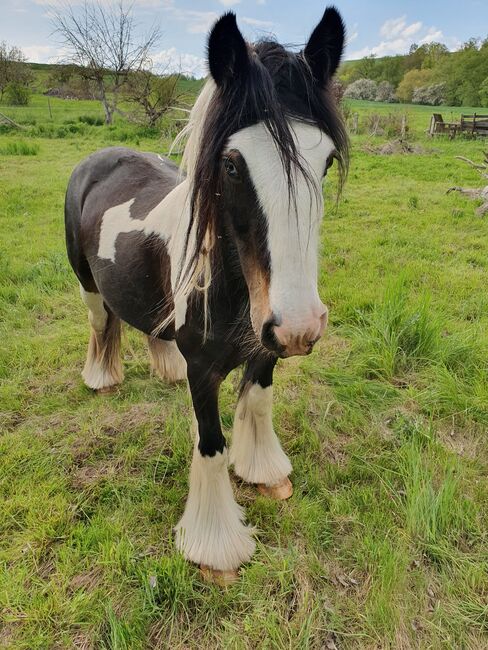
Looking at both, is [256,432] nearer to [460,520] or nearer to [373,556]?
[373,556]

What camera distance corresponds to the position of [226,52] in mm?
1212

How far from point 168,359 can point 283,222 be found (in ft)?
6.77

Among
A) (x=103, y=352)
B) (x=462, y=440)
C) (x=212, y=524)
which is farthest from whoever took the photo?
(x=103, y=352)

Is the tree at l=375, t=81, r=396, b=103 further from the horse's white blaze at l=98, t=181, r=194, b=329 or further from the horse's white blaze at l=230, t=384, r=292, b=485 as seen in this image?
the horse's white blaze at l=230, t=384, r=292, b=485

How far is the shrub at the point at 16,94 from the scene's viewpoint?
2539 centimetres

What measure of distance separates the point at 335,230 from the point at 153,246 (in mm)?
4571

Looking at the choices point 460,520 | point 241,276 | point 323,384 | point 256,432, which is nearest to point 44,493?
point 256,432

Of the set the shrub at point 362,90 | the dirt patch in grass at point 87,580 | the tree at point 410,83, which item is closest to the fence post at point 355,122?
the dirt patch in grass at point 87,580

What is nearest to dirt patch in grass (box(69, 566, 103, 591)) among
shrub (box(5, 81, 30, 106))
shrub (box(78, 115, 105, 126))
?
shrub (box(78, 115, 105, 126))

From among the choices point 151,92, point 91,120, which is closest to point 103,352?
point 151,92

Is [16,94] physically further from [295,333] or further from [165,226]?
[295,333]

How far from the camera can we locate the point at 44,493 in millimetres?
2137

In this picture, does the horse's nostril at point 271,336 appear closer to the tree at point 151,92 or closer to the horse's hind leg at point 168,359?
the horse's hind leg at point 168,359

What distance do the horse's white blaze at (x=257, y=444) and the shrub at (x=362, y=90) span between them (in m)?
54.3
